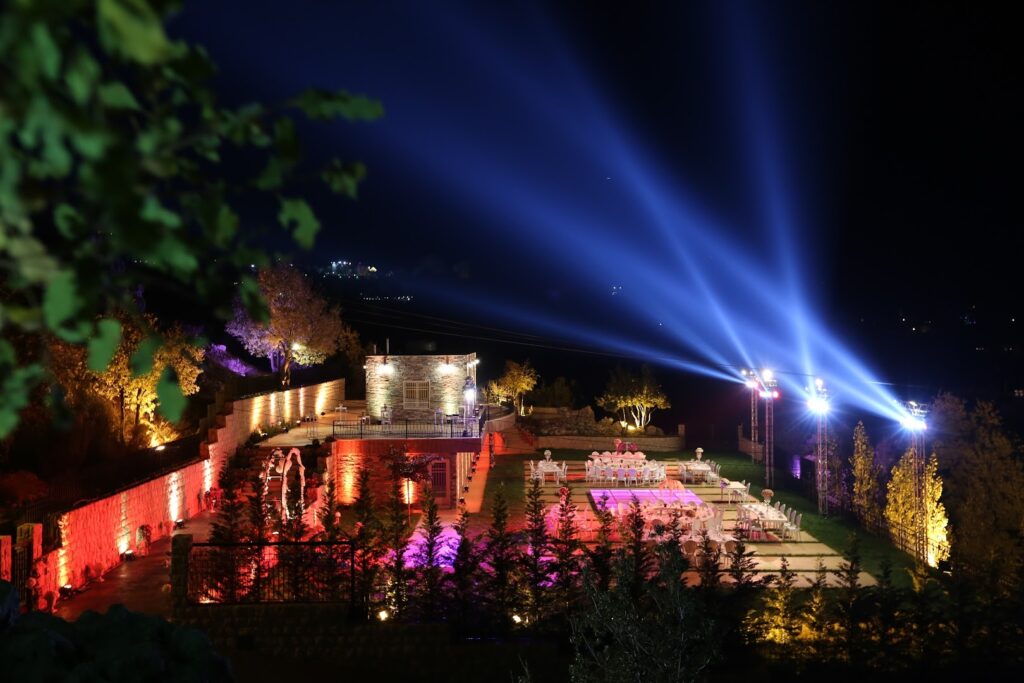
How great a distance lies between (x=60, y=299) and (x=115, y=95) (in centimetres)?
40

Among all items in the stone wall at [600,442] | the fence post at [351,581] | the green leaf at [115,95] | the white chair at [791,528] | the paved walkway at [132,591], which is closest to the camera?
the green leaf at [115,95]

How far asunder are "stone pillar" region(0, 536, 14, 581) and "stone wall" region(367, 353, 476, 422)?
1341 cm

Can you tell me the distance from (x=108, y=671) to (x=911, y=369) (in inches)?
1515

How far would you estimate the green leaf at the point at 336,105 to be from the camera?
1.52 m

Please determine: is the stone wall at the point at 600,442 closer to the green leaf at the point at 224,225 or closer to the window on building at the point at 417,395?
the window on building at the point at 417,395

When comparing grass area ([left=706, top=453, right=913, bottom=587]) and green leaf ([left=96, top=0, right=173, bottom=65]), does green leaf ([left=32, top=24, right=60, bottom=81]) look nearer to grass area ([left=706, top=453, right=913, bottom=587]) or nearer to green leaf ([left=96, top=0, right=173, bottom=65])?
green leaf ([left=96, top=0, right=173, bottom=65])

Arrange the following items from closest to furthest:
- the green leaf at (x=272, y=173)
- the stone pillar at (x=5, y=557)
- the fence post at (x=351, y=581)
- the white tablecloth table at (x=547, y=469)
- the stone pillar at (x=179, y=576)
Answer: the green leaf at (x=272, y=173) < the stone pillar at (x=5, y=557) < the stone pillar at (x=179, y=576) < the fence post at (x=351, y=581) < the white tablecloth table at (x=547, y=469)

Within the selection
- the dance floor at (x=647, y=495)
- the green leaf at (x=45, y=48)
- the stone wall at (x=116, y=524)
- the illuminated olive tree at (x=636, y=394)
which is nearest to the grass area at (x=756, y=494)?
the dance floor at (x=647, y=495)

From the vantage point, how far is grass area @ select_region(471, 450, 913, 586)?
14766 mm

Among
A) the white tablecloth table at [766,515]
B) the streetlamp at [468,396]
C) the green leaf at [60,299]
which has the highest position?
the green leaf at [60,299]

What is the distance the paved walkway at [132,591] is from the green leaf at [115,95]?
28.5 feet

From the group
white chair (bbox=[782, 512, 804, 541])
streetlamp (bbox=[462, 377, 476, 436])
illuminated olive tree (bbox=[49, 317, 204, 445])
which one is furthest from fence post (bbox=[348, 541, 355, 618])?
streetlamp (bbox=[462, 377, 476, 436])

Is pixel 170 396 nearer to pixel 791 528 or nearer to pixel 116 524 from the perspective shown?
pixel 116 524

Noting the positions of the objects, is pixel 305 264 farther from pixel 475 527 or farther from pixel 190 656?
pixel 190 656
